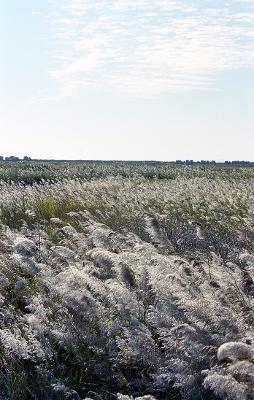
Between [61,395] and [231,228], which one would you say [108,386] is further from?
[231,228]

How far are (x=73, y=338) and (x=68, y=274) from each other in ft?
1.37

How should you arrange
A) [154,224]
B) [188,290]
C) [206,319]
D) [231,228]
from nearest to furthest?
Result: [206,319], [188,290], [154,224], [231,228]

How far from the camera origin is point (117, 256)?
4.38 m

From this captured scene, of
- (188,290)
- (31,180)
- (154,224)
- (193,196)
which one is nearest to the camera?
A: (188,290)

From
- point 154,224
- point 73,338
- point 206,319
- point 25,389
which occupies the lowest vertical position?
point 25,389

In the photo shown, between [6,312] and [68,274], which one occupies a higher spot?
[68,274]

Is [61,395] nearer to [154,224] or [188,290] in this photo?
[188,290]

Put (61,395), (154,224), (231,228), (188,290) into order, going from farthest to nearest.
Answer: (231,228) < (154,224) < (61,395) < (188,290)

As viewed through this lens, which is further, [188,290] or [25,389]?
[25,389]

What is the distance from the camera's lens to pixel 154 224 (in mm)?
5148

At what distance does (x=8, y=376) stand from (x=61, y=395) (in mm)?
Answer: 396

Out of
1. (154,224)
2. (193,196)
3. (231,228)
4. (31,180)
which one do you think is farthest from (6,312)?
(31,180)

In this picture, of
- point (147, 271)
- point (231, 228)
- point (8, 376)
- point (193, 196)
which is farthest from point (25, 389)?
point (193, 196)

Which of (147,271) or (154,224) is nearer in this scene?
(147,271)
